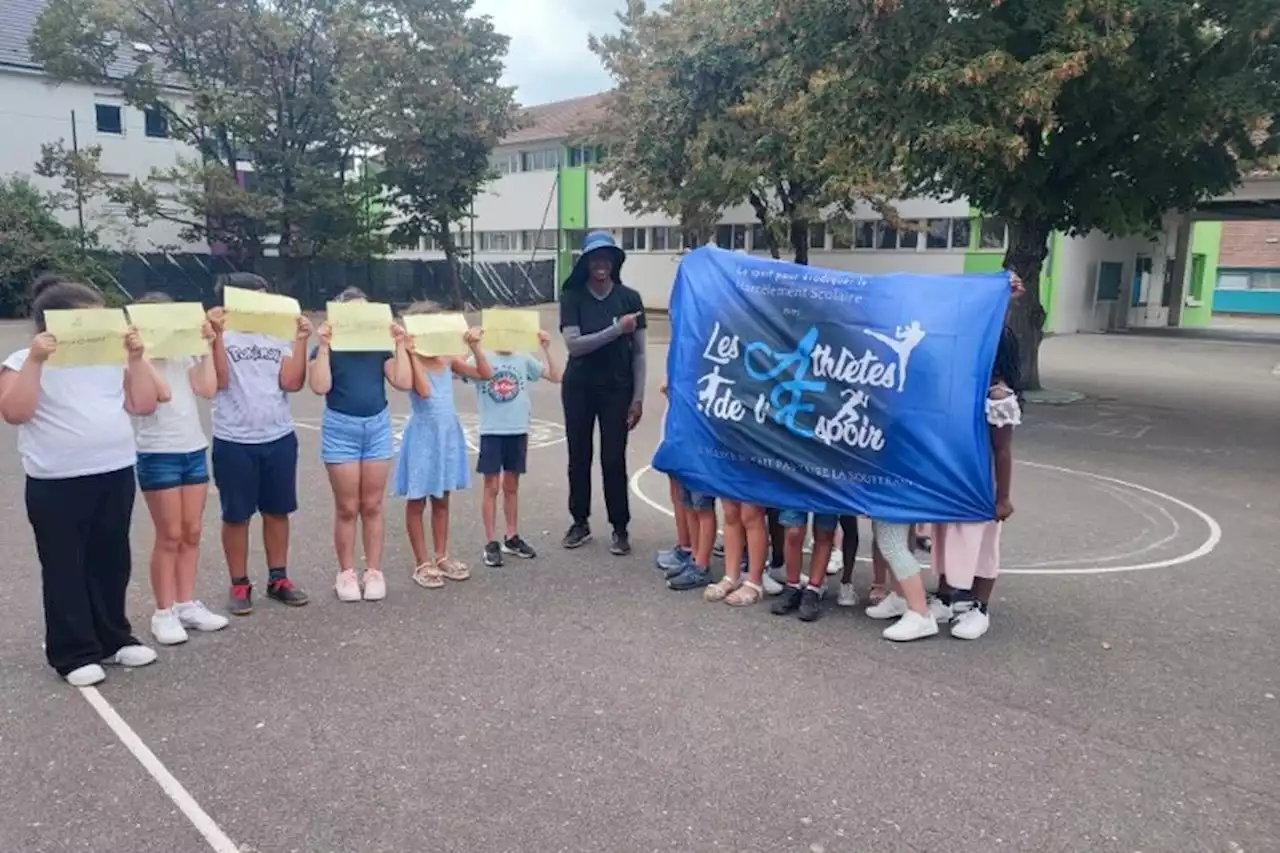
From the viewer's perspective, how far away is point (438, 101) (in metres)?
32.6

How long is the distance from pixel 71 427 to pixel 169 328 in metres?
0.73

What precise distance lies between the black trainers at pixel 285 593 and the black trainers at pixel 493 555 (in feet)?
3.94

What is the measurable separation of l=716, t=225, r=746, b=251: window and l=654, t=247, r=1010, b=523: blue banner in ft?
105

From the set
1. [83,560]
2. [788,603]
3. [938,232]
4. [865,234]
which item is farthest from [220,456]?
[865,234]

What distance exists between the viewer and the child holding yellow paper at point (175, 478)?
15.9 ft

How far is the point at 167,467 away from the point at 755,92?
1796 cm

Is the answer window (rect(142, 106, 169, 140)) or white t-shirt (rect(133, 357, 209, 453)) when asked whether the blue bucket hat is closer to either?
white t-shirt (rect(133, 357, 209, 453))

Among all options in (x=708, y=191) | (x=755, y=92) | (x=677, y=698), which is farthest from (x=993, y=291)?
(x=708, y=191)

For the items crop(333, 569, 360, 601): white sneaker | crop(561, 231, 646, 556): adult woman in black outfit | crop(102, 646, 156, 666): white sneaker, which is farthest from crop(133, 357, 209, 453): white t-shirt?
crop(561, 231, 646, 556): adult woman in black outfit

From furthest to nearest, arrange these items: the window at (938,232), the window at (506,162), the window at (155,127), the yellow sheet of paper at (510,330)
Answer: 1. the window at (506,162)
2. the window at (155,127)
3. the window at (938,232)
4. the yellow sheet of paper at (510,330)

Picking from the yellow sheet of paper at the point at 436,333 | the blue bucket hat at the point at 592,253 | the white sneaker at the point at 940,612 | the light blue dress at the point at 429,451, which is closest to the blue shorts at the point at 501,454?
the light blue dress at the point at 429,451

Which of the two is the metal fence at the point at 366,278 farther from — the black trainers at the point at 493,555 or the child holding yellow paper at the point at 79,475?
the child holding yellow paper at the point at 79,475

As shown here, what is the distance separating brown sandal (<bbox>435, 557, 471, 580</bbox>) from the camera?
19.9 feet

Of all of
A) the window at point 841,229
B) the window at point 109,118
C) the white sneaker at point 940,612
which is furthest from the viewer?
the window at point 109,118
